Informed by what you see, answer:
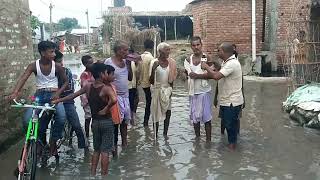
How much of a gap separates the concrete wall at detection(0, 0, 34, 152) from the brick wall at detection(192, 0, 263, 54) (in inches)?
403

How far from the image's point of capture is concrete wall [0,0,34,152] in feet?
23.5

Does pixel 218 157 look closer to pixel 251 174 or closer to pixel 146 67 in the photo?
pixel 251 174

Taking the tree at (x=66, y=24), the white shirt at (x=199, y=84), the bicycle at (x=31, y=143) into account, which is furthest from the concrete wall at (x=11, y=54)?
the tree at (x=66, y=24)

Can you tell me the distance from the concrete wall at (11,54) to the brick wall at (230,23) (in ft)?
33.5

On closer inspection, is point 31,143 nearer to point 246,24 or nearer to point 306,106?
point 306,106

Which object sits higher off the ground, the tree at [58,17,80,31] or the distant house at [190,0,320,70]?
the tree at [58,17,80,31]

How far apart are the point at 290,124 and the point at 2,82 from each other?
18.0 feet

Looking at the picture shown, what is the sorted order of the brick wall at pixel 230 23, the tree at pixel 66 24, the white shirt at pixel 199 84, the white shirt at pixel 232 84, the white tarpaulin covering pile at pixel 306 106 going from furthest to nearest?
A: the tree at pixel 66 24 < the brick wall at pixel 230 23 < the white tarpaulin covering pile at pixel 306 106 < the white shirt at pixel 199 84 < the white shirt at pixel 232 84

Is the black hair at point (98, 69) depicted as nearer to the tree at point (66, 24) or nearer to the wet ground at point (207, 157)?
the wet ground at point (207, 157)

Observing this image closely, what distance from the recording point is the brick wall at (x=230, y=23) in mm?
17469

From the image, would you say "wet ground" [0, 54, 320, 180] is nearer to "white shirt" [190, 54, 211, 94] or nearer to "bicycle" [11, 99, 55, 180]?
"bicycle" [11, 99, 55, 180]

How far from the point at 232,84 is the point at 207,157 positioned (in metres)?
1.17

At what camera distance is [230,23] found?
17609 millimetres

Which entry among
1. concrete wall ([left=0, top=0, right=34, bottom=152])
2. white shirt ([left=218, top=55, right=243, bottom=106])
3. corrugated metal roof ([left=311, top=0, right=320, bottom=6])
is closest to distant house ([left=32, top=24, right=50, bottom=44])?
concrete wall ([left=0, top=0, right=34, bottom=152])
